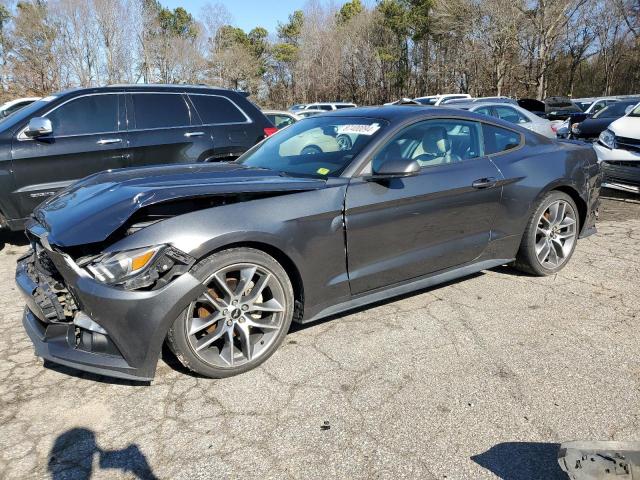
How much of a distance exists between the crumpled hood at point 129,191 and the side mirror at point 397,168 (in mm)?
407

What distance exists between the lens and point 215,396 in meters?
2.70

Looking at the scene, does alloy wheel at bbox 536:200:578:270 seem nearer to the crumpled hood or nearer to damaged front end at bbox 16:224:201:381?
the crumpled hood

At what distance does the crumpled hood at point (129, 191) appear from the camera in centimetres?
261

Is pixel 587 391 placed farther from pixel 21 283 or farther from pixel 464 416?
pixel 21 283

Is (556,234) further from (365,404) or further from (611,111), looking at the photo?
(611,111)

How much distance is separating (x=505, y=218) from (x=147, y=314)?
9.33 ft

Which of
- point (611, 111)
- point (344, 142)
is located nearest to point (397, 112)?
point (344, 142)

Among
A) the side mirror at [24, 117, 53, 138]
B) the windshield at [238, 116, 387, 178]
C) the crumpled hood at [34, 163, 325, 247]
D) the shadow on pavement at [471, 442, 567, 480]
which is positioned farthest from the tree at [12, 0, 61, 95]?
the shadow on pavement at [471, 442, 567, 480]

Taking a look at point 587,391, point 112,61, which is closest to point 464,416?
point 587,391

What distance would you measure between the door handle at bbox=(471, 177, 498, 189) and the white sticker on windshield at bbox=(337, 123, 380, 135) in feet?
2.87

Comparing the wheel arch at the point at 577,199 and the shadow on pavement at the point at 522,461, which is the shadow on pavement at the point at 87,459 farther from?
the wheel arch at the point at 577,199

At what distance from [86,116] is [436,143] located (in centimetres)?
409

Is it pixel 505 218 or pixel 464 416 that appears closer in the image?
pixel 464 416

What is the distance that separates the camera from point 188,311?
2.67 meters
